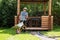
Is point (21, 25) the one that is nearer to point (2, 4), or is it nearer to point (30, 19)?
point (30, 19)

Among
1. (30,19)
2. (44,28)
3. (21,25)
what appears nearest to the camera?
(21,25)

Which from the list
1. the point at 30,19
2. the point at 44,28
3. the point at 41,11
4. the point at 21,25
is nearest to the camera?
the point at 21,25

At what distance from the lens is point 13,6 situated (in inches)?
776

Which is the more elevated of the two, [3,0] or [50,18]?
[3,0]

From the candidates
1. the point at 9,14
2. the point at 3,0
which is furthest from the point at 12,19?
the point at 3,0

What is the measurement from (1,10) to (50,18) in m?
5.13

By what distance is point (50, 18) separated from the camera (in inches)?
660

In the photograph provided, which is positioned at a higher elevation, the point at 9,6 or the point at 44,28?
the point at 9,6

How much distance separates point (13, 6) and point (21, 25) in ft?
16.4

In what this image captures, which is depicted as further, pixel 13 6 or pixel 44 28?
pixel 13 6

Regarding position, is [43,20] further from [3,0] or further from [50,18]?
[3,0]

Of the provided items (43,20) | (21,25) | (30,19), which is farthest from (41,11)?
(21,25)

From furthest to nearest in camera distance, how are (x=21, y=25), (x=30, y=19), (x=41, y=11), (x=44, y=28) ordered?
(x=41, y=11) < (x=30, y=19) < (x=44, y=28) < (x=21, y=25)

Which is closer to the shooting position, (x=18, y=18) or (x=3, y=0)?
(x=18, y=18)
